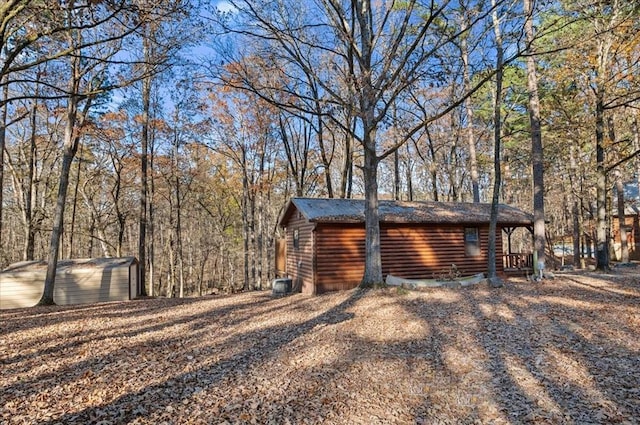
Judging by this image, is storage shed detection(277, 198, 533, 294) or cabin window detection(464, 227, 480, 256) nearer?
storage shed detection(277, 198, 533, 294)

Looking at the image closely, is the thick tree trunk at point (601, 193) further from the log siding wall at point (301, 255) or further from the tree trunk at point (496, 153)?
the log siding wall at point (301, 255)

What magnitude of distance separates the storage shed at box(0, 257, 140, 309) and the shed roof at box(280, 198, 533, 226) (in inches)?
279

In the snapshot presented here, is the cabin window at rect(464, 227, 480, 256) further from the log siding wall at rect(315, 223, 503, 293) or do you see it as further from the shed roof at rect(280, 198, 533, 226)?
the shed roof at rect(280, 198, 533, 226)

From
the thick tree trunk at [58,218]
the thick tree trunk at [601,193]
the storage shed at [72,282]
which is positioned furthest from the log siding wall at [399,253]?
the storage shed at [72,282]

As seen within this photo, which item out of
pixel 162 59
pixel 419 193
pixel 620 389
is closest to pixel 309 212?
pixel 162 59

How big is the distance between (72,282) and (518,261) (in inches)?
721

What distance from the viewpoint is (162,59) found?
1020 centimetres

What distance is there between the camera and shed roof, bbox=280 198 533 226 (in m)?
12.1

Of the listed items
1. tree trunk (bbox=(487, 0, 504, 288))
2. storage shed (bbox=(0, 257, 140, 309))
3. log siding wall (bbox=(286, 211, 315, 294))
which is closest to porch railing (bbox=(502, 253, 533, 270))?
tree trunk (bbox=(487, 0, 504, 288))

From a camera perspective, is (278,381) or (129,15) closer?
(278,381)

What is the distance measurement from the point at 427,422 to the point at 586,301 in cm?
621

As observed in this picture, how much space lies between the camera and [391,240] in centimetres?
1296

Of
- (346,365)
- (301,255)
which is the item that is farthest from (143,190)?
(346,365)

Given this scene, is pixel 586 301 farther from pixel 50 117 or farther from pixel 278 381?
pixel 50 117
